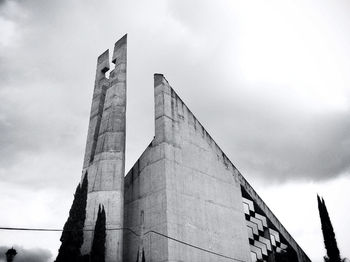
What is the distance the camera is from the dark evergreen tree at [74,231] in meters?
16.5

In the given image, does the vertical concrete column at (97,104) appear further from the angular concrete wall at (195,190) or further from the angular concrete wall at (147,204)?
the angular concrete wall at (195,190)

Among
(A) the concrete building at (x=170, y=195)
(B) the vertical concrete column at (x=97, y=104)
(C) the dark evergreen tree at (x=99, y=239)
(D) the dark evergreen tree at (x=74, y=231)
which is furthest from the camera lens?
(B) the vertical concrete column at (x=97, y=104)

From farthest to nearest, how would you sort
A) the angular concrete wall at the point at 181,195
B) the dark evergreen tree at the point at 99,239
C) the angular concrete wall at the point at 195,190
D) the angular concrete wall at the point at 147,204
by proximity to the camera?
Result: the angular concrete wall at the point at 195,190, the angular concrete wall at the point at 181,195, the angular concrete wall at the point at 147,204, the dark evergreen tree at the point at 99,239

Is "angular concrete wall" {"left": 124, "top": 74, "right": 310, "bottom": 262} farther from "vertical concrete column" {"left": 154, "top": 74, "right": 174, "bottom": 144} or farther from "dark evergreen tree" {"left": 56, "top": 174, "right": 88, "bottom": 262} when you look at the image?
"dark evergreen tree" {"left": 56, "top": 174, "right": 88, "bottom": 262}

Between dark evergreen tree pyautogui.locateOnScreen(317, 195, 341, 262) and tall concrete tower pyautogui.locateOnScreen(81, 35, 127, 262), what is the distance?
15408 millimetres

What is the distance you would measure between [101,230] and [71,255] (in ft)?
6.66

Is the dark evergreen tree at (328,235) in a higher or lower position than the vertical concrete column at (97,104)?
lower

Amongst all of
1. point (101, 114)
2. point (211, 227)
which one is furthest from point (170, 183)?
point (101, 114)

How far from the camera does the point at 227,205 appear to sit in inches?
875

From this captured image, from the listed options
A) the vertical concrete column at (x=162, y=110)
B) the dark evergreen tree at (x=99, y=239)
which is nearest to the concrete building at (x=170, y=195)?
the vertical concrete column at (x=162, y=110)

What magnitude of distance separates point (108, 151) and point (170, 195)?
5.35 metres

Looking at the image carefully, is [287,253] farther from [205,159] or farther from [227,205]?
[205,159]

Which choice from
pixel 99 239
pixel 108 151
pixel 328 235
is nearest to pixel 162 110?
pixel 108 151

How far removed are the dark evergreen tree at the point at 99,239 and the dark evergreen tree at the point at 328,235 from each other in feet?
54.1
